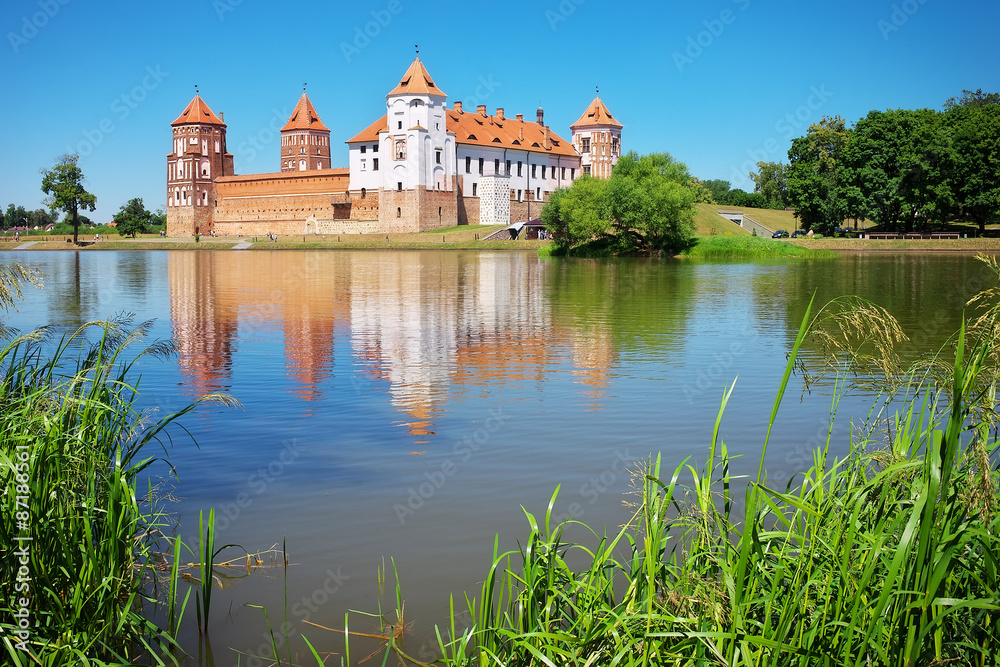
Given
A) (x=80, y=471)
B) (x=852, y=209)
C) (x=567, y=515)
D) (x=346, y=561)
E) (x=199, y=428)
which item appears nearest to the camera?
(x=80, y=471)

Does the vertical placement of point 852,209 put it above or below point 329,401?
above

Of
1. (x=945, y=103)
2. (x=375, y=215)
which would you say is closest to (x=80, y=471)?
(x=375, y=215)

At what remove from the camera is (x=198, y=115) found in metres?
88.1

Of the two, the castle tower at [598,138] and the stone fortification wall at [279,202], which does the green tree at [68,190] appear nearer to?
the stone fortification wall at [279,202]

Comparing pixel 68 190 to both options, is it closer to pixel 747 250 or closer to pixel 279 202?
pixel 279 202

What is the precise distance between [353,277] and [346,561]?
25804mm

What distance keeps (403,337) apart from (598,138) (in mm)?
74136

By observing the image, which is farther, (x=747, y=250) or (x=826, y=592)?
(x=747, y=250)

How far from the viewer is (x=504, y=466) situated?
21.4 ft

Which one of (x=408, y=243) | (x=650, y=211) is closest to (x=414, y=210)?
(x=408, y=243)

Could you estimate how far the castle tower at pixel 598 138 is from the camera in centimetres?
8444

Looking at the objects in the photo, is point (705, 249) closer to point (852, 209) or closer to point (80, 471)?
point (852, 209)

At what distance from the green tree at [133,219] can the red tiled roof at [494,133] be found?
1164 inches

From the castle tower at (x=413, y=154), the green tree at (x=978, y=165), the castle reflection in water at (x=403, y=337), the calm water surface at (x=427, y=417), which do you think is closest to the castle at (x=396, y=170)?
the castle tower at (x=413, y=154)
